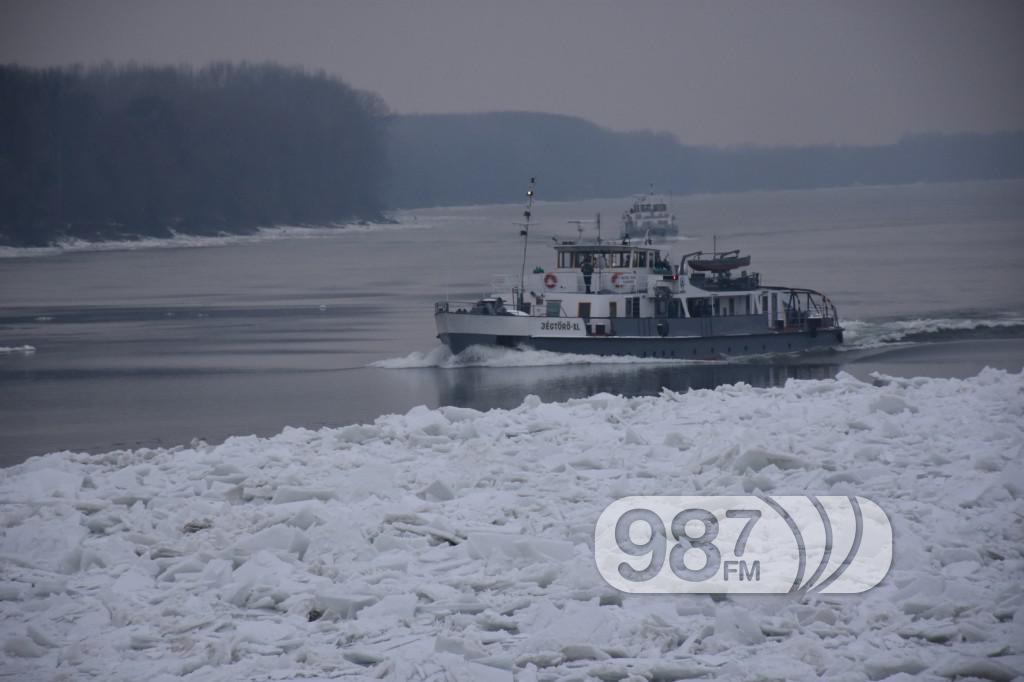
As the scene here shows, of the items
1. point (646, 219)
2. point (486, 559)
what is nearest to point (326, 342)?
point (486, 559)

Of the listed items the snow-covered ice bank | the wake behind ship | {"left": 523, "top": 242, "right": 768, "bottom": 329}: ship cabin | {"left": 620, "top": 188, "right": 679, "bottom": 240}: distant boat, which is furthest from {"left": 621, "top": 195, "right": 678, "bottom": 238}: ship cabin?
the snow-covered ice bank

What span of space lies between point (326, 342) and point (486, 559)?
34967mm

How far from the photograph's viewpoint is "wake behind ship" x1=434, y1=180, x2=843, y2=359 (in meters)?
41.6

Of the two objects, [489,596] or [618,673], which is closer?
[618,673]

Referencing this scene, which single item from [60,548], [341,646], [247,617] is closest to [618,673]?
[341,646]

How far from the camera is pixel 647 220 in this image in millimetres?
110250

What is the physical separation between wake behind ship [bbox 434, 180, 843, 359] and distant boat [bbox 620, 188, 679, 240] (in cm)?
6103

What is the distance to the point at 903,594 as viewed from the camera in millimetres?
9867

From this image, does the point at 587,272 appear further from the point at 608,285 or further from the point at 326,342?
the point at 326,342

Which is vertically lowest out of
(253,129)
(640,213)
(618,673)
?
(618,673)

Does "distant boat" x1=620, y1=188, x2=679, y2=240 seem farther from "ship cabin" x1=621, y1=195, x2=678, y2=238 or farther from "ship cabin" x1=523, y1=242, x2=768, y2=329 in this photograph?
"ship cabin" x1=523, y1=242, x2=768, y2=329

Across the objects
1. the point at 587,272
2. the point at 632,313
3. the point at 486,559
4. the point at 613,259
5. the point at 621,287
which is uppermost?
the point at 613,259

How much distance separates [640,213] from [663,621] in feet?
337

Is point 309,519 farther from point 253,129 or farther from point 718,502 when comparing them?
point 253,129
